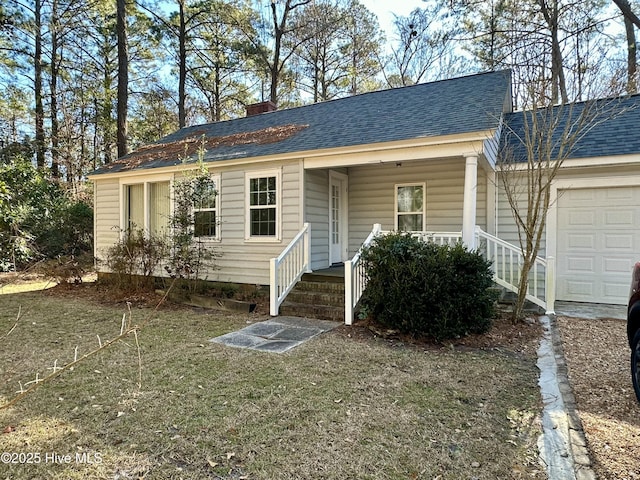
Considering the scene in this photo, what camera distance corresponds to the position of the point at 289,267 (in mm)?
7066

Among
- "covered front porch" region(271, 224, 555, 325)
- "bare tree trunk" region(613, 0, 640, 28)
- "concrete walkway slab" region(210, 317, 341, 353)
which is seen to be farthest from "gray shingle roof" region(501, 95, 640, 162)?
"bare tree trunk" region(613, 0, 640, 28)

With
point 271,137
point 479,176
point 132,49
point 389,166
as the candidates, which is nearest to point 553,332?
point 479,176

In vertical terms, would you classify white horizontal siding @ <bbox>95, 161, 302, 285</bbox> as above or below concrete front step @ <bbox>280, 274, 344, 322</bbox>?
above

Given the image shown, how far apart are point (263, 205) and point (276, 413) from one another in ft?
17.9

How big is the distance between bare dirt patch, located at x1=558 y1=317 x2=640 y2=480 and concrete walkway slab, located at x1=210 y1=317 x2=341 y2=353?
3074 millimetres

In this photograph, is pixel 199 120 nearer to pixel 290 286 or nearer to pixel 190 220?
pixel 190 220

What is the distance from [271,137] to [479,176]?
4553 millimetres

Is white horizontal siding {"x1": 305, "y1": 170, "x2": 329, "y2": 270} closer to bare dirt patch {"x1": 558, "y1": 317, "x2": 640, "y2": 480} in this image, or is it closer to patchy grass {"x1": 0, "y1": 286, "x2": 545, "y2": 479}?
patchy grass {"x1": 0, "y1": 286, "x2": 545, "y2": 479}

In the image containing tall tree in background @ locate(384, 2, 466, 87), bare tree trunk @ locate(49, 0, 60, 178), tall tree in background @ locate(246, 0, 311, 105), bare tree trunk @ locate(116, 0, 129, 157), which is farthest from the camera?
tall tree in background @ locate(246, 0, 311, 105)

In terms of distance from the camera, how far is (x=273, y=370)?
4.09 metres

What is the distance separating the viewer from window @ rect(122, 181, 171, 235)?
955 centimetres

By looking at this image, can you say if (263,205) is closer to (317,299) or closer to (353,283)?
(317,299)

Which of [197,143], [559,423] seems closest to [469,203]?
[559,423]

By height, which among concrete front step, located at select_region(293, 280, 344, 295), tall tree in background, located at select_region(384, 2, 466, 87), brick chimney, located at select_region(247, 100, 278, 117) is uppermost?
tall tree in background, located at select_region(384, 2, 466, 87)
